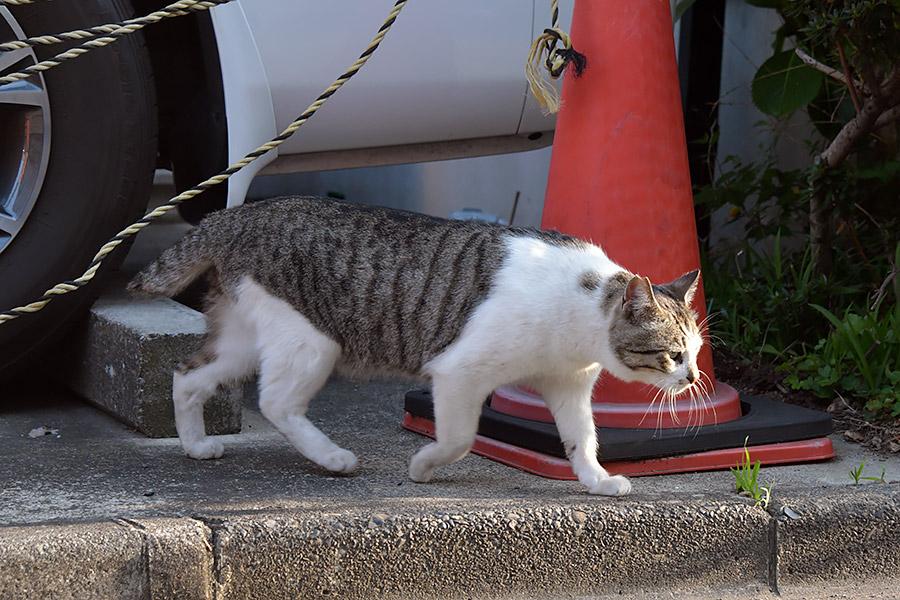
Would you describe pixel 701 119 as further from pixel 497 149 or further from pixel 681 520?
pixel 681 520

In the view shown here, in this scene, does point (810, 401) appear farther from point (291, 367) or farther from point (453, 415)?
point (291, 367)

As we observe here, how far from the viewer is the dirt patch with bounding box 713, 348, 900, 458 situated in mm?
2951

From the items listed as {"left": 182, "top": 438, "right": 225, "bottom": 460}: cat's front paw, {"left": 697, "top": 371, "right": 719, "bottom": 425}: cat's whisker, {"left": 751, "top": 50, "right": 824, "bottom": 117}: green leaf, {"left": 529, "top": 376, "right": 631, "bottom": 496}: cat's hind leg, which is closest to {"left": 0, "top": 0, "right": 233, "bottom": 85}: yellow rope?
{"left": 182, "top": 438, "right": 225, "bottom": 460}: cat's front paw

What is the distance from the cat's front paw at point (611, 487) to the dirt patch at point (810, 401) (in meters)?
0.90

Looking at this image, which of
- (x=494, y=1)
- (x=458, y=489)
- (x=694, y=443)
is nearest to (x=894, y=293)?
(x=694, y=443)

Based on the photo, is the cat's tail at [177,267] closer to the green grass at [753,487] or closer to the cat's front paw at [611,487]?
the cat's front paw at [611,487]

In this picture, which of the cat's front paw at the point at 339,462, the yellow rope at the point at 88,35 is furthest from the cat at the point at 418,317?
the yellow rope at the point at 88,35

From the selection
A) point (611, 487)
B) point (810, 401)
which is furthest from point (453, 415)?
point (810, 401)

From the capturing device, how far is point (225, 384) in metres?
2.80

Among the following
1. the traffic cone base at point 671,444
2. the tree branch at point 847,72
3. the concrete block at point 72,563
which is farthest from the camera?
the tree branch at point 847,72

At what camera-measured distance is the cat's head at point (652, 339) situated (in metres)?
2.38

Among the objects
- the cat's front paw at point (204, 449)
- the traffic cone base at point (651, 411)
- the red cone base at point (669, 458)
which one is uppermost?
the traffic cone base at point (651, 411)

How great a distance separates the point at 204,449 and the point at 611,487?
108 cm

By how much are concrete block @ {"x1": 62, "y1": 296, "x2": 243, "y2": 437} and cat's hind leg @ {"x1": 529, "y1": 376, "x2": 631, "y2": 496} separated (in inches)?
38.3
